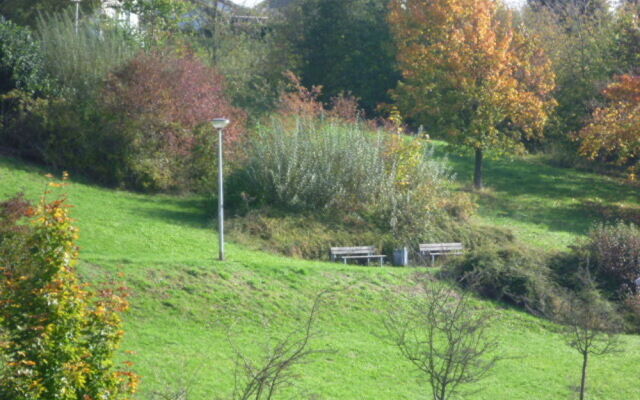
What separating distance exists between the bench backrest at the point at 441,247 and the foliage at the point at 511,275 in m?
1.35

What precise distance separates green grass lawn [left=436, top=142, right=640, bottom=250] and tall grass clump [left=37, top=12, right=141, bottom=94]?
41.3 ft

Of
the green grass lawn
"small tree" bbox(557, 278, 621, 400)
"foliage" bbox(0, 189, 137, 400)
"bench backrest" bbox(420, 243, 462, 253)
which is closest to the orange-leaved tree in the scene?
the green grass lawn

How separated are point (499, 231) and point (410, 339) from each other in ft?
26.7

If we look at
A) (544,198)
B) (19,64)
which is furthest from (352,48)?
(19,64)

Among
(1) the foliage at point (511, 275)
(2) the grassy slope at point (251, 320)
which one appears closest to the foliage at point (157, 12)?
(2) the grassy slope at point (251, 320)

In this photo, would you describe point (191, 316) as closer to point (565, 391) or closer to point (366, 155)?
point (565, 391)

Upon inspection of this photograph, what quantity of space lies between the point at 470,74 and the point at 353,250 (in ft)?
34.9

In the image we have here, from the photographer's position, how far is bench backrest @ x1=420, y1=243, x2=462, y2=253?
19.1 meters

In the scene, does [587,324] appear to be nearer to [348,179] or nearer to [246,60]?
[348,179]

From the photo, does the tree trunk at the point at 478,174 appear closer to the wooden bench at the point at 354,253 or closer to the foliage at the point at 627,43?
the foliage at the point at 627,43

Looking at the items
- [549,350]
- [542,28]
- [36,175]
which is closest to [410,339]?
[549,350]

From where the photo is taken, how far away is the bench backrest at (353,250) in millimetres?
18562

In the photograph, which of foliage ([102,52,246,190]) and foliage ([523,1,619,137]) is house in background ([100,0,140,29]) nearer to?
foliage ([102,52,246,190])

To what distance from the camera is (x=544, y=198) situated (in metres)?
28.0
